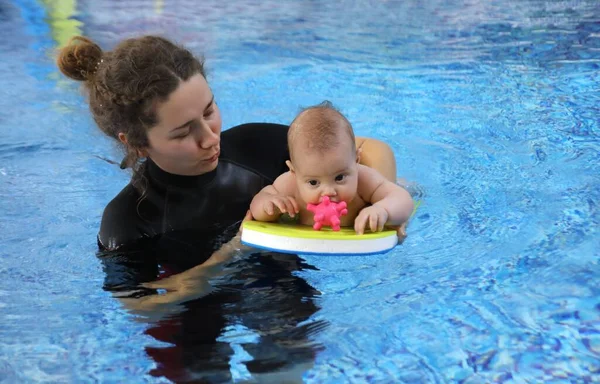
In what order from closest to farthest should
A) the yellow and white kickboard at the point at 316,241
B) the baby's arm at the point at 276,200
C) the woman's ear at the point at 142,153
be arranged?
the yellow and white kickboard at the point at 316,241
the baby's arm at the point at 276,200
the woman's ear at the point at 142,153

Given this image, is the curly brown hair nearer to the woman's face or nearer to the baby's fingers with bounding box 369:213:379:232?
the woman's face

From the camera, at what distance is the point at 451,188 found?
14.0 ft

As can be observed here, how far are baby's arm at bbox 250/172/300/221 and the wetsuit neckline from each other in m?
0.21

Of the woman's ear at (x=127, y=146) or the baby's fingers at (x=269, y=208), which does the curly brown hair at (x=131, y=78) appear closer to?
the woman's ear at (x=127, y=146)

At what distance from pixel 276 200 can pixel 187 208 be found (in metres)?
0.38

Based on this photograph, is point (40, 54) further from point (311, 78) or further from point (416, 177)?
point (416, 177)

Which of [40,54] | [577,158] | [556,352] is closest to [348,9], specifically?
[40,54]

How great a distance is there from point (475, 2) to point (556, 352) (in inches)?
240

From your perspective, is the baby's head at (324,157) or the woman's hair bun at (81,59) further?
the woman's hair bun at (81,59)

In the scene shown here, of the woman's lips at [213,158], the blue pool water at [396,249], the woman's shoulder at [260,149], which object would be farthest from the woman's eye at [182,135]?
the blue pool water at [396,249]

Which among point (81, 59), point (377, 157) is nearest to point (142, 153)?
point (81, 59)

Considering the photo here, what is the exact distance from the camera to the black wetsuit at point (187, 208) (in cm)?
291

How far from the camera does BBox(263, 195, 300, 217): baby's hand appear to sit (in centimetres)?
279

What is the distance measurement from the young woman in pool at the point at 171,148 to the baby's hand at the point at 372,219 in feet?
1.49
